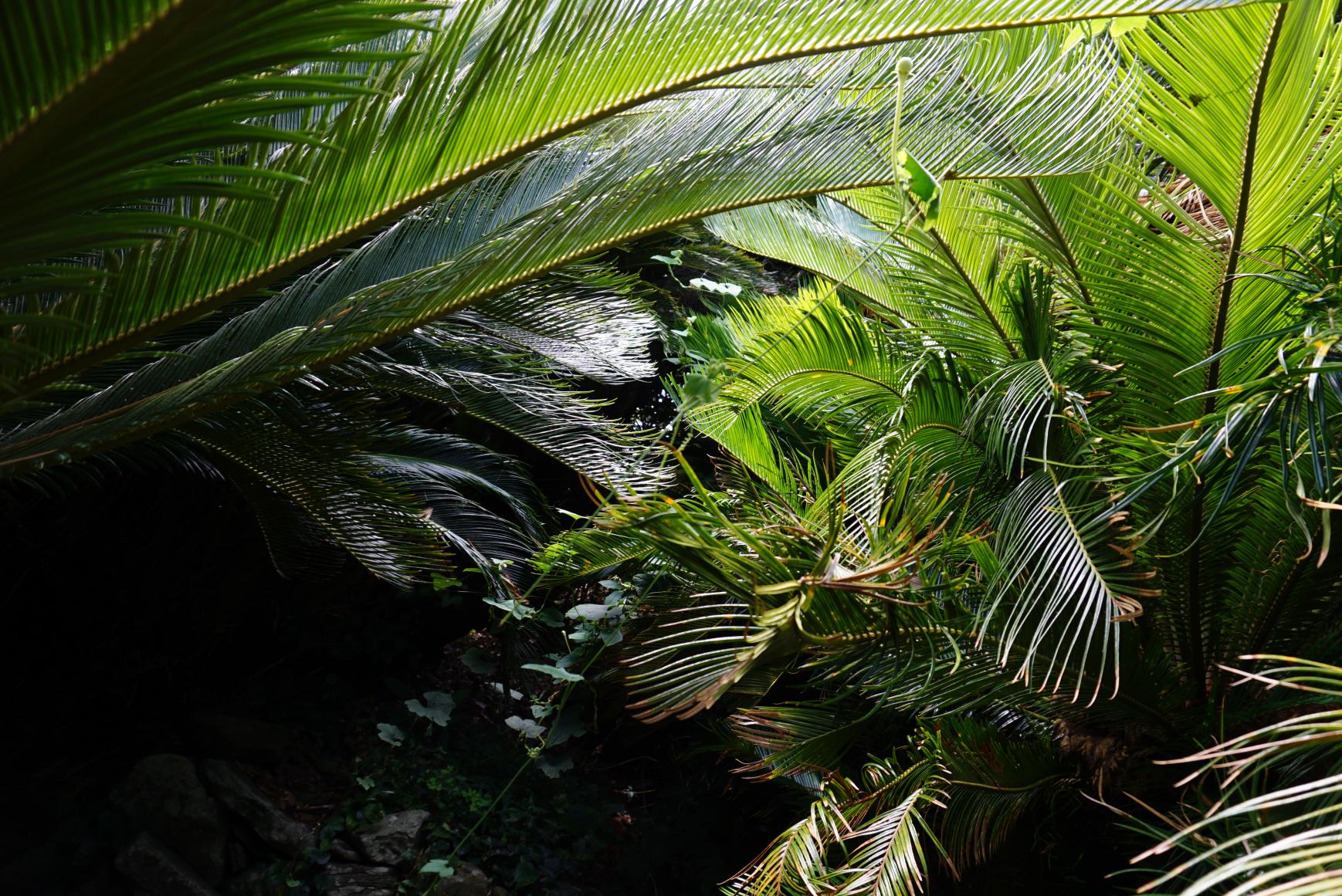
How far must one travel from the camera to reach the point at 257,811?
2.85 meters

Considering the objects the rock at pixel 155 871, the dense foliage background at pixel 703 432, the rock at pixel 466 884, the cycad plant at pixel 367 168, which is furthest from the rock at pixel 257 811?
the cycad plant at pixel 367 168

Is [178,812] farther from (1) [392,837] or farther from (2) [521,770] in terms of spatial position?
(2) [521,770]

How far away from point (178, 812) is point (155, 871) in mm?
204

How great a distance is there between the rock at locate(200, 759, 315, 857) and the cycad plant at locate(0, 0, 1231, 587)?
0.92 metres

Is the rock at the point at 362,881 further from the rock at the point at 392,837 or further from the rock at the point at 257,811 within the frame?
the rock at the point at 257,811

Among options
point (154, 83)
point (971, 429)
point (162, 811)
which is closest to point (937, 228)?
point (971, 429)

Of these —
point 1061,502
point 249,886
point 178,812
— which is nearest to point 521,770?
point 249,886

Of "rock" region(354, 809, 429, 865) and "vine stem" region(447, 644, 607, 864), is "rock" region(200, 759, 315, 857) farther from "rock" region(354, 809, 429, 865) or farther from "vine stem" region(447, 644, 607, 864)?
"vine stem" region(447, 644, 607, 864)

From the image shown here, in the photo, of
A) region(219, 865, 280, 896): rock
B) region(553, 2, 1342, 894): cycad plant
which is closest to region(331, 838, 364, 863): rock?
region(219, 865, 280, 896): rock

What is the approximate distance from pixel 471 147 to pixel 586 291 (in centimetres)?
133

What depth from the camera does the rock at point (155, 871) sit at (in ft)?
8.21

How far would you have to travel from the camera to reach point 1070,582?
Answer: 1720 mm

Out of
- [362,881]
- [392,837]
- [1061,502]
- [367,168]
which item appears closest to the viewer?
[367,168]

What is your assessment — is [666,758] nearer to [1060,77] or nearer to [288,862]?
[288,862]
